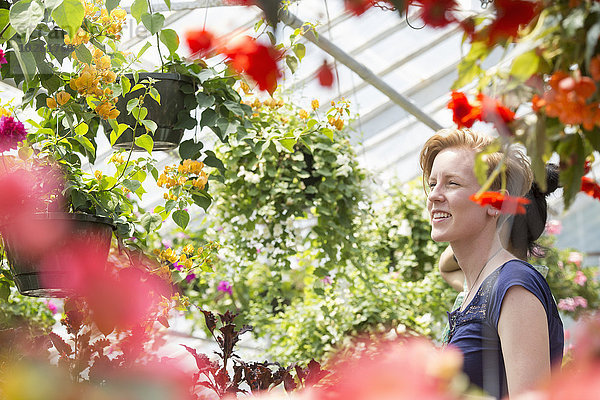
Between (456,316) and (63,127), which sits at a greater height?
(63,127)

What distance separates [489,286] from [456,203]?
0.61 feet

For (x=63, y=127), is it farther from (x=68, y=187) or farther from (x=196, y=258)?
(x=196, y=258)

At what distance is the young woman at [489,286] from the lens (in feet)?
3.52

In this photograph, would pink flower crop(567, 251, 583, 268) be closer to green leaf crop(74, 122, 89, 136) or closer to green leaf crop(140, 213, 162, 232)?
green leaf crop(140, 213, 162, 232)

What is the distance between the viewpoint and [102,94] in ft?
4.68

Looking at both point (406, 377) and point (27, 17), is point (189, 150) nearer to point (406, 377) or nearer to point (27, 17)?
point (27, 17)

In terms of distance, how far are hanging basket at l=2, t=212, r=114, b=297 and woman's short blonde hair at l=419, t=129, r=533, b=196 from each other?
0.68 m

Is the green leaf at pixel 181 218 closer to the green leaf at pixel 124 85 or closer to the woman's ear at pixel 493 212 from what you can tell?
the green leaf at pixel 124 85

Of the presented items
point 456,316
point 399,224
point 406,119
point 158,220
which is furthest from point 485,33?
point 406,119

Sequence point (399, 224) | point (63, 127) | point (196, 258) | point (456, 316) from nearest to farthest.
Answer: point (456, 316) → point (63, 127) → point (196, 258) → point (399, 224)

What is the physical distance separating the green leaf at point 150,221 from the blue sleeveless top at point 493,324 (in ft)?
2.34

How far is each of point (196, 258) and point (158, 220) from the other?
162 millimetres

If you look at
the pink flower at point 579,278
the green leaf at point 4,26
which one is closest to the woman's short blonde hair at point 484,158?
the green leaf at point 4,26

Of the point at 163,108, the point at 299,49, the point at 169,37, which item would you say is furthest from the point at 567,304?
the point at 169,37
